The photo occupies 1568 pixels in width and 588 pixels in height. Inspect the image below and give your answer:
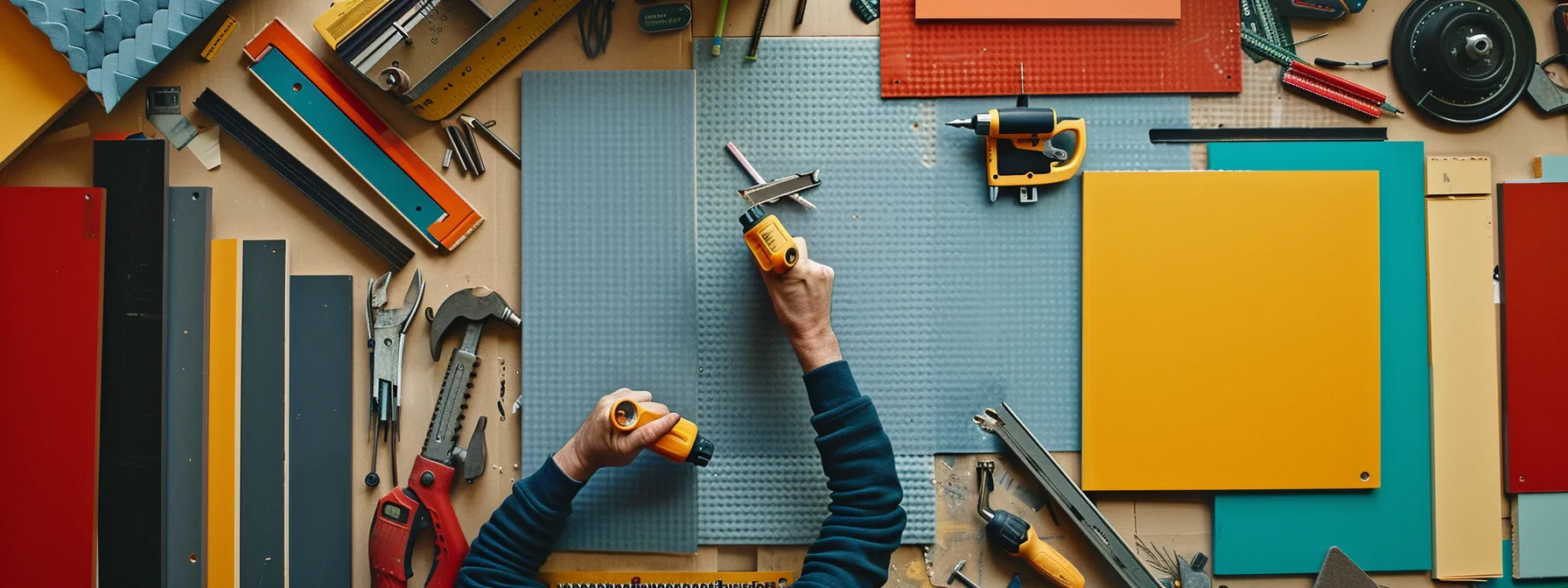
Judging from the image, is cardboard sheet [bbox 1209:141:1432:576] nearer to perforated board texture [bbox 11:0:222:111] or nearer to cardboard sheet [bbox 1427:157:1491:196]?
cardboard sheet [bbox 1427:157:1491:196]

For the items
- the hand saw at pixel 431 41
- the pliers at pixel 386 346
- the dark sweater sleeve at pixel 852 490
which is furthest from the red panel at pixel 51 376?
the dark sweater sleeve at pixel 852 490

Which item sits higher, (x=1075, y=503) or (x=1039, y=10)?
(x=1039, y=10)

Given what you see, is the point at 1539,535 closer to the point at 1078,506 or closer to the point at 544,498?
the point at 1078,506

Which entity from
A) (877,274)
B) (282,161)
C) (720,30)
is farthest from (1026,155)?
(282,161)

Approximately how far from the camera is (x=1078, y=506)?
76.9 inches

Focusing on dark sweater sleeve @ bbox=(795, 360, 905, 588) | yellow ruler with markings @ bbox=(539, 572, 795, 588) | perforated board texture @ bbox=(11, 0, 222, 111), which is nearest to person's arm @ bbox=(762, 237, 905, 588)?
dark sweater sleeve @ bbox=(795, 360, 905, 588)

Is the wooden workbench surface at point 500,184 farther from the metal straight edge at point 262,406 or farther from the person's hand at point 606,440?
the person's hand at point 606,440

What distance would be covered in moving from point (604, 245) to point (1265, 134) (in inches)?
64.8

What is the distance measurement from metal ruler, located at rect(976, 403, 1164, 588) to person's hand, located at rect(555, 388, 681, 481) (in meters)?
0.81

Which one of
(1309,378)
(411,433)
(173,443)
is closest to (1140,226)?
(1309,378)

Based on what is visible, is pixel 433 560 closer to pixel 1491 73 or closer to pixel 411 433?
pixel 411 433

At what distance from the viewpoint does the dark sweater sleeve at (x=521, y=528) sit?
177 cm

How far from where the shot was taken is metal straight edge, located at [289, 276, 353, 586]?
6.47ft

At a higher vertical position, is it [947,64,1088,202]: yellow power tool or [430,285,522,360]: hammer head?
[947,64,1088,202]: yellow power tool
